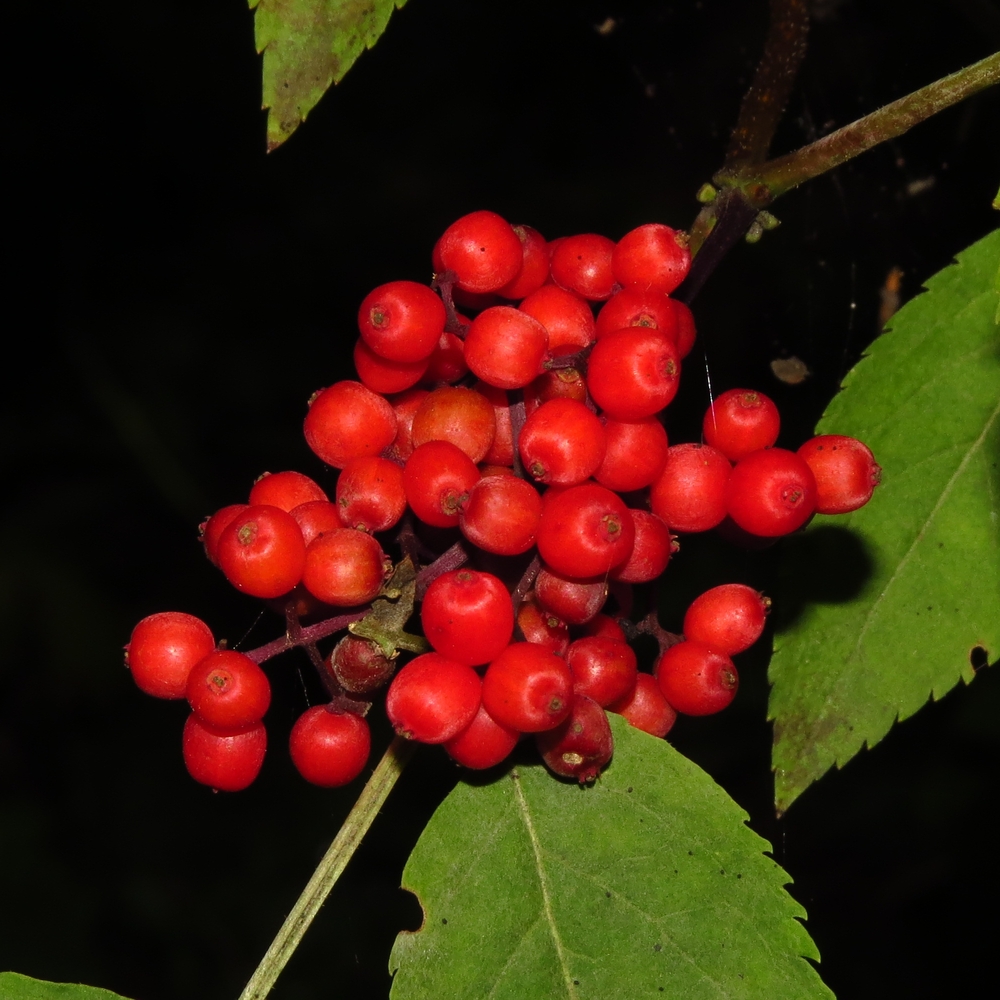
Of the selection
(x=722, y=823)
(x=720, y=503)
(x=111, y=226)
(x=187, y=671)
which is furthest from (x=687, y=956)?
(x=111, y=226)

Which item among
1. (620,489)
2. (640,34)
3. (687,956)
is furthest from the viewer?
(640,34)

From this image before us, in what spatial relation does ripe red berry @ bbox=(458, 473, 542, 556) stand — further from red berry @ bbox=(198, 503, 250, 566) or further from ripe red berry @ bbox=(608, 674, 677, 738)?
ripe red berry @ bbox=(608, 674, 677, 738)

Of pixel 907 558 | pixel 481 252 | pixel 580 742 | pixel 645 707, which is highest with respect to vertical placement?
pixel 481 252

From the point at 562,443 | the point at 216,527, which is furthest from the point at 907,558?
the point at 216,527

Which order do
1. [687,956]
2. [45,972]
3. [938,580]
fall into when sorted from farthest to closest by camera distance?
[45,972] < [938,580] < [687,956]

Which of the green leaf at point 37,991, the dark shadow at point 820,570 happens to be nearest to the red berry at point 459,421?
the dark shadow at point 820,570

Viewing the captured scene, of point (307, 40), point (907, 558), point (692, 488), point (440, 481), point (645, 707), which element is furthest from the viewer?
point (907, 558)

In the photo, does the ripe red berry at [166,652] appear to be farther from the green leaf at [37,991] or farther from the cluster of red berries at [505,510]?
the green leaf at [37,991]

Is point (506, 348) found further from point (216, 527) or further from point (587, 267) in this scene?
Result: point (216, 527)

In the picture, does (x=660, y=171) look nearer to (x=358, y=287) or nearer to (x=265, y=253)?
(x=358, y=287)
